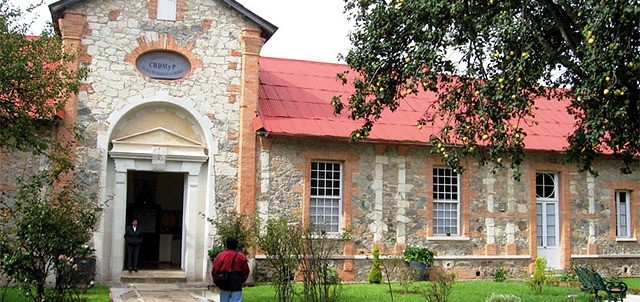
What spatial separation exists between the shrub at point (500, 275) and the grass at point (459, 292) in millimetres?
867

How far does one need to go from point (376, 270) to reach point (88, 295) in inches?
288

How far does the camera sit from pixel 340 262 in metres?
19.0

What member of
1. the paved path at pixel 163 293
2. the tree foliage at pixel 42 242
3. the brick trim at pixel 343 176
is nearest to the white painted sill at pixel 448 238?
the brick trim at pixel 343 176

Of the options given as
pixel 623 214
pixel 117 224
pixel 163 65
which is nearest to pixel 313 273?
pixel 117 224

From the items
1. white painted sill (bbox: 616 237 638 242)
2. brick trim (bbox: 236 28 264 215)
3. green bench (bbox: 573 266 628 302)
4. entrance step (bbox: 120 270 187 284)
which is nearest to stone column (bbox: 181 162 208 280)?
entrance step (bbox: 120 270 187 284)

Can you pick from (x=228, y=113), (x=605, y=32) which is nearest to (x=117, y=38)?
(x=228, y=113)

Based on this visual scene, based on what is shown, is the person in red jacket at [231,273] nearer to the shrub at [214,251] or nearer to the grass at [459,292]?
the grass at [459,292]

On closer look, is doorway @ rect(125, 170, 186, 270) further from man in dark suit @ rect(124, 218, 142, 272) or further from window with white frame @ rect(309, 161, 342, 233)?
window with white frame @ rect(309, 161, 342, 233)

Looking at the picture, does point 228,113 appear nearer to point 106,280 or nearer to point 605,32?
point 106,280

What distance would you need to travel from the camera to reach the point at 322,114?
1981 cm

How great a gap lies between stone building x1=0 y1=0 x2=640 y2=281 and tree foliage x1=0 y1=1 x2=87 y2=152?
11.6 ft

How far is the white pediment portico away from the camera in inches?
696

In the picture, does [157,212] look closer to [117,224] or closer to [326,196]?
[117,224]

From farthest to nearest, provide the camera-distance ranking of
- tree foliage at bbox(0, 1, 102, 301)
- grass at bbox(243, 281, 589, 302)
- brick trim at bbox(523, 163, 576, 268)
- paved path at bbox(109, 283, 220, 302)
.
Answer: brick trim at bbox(523, 163, 576, 268)
grass at bbox(243, 281, 589, 302)
paved path at bbox(109, 283, 220, 302)
tree foliage at bbox(0, 1, 102, 301)
